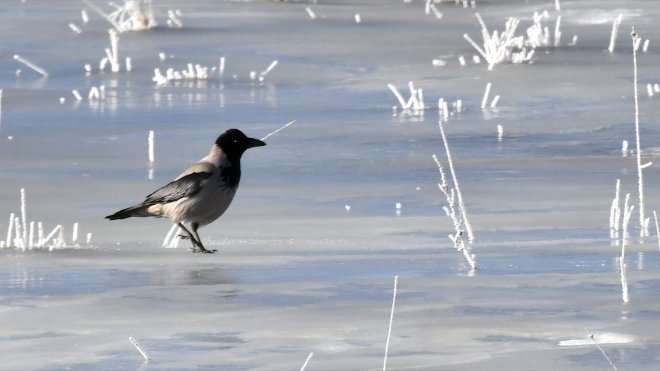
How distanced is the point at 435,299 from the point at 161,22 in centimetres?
1632

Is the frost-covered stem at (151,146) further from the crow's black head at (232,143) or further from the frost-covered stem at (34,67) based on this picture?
the frost-covered stem at (34,67)

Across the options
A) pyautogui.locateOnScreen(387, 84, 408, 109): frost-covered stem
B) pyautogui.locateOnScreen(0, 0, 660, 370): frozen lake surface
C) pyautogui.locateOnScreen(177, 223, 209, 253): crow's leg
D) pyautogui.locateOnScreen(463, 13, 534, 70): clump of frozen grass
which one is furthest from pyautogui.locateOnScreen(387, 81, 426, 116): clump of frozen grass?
pyautogui.locateOnScreen(177, 223, 209, 253): crow's leg

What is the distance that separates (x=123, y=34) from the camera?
894 inches

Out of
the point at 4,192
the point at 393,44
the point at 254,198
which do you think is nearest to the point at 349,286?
the point at 254,198

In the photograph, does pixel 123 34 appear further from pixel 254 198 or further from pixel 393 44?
pixel 254 198

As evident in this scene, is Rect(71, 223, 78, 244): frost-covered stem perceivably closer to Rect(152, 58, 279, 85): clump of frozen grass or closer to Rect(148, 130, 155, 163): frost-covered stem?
Rect(148, 130, 155, 163): frost-covered stem

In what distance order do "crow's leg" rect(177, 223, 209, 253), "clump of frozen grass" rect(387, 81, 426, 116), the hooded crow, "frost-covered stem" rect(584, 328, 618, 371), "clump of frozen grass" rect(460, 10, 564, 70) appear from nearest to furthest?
"frost-covered stem" rect(584, 328, 618, 371) < "crow's leg" rect(177, 223, 209, 253) < the hooded crow < "clump of frozen grass" rect(387, 81, 426, 116) < "clump of frozen grass" rect(460, 10, 564, 70)

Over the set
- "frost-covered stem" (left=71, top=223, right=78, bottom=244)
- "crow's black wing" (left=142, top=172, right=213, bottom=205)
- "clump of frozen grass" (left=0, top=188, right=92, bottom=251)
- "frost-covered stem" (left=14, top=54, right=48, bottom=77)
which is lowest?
"frost-covered stem" (left=14, top=54, right=48, bottom=77)

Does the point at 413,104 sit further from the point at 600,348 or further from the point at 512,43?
the point at 600,348

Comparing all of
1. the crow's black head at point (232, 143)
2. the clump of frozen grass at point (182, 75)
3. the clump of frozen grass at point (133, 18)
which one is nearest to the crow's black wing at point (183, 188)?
the crow's black head at point (232, 143)

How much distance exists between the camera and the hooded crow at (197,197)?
10289 mm

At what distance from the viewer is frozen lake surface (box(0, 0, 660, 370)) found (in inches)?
286

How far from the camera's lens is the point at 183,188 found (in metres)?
10.3

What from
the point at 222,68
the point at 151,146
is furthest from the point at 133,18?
the point at 151,146
